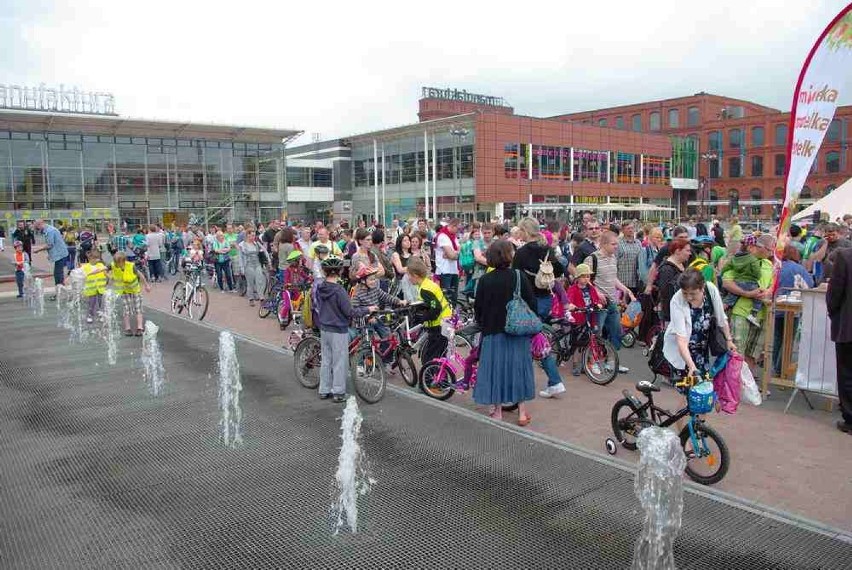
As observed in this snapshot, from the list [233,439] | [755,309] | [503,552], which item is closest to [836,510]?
[503,552]

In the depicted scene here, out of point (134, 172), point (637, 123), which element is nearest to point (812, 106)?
point (134, 172)

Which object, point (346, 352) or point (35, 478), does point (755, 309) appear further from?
point (35, 478)

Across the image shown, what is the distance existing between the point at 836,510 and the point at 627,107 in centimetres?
10564

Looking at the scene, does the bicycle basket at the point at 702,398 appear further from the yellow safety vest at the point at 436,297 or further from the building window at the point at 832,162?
the building window at the point at 832,162

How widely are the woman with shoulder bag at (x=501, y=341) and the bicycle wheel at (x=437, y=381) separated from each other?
106 cm

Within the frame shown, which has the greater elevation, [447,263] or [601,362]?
[447,263]

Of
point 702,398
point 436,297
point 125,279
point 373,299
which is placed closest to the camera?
point 702,398

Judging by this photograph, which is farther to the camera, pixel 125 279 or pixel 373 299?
pixel 125 279

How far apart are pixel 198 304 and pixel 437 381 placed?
7.82 m

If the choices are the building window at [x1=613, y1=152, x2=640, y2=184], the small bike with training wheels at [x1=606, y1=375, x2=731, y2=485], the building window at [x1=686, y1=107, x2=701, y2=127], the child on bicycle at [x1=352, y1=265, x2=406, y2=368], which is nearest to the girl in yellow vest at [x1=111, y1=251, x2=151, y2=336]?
the child on bicycle at [x1=352, y1=265, x2=406, y2=368]

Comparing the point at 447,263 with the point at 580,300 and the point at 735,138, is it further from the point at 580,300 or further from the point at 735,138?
the point at 735,138

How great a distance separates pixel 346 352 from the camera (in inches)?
293

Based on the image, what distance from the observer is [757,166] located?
8538cm

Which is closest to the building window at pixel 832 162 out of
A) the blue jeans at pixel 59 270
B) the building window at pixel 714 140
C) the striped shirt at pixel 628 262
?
the building window at pixel 714 140
